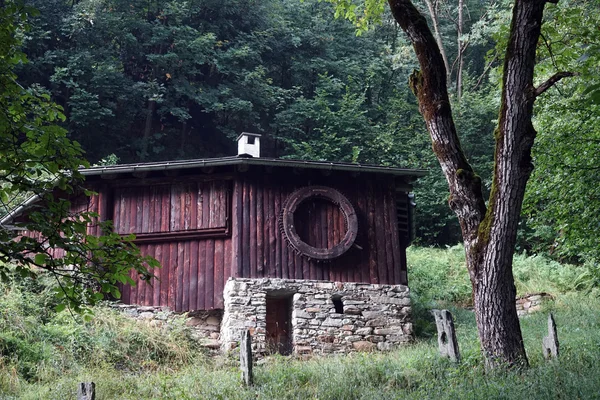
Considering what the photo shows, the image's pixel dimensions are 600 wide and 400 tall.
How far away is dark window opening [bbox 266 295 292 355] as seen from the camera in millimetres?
14844

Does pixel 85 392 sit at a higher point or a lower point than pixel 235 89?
lower

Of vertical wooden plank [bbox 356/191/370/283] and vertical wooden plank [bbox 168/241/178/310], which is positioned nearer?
vertical wooden plank [bbox 168/241/178/310]

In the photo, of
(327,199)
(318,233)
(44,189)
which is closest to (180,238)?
(318,233)

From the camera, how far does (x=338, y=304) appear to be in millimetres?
15266

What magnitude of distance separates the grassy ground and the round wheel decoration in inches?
108

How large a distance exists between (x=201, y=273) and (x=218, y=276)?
0.40 metres

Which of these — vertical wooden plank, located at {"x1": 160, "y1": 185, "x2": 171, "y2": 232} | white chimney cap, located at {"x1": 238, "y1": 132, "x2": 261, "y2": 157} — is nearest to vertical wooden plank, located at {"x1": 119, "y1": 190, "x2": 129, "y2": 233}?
vertical wooden plank, located at {"x1": 160, "y1": 185, "x2": 171, "y2": 232}

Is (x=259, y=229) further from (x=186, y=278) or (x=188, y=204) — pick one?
(x=186, y=278)

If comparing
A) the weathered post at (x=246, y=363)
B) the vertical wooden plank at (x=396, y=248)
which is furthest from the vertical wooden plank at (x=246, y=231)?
the weathered post at (x=246, y=363)

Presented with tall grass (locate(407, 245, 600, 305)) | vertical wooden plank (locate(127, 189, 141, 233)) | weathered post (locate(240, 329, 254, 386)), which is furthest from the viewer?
tall grass (locate(407, 245, 600, 305))

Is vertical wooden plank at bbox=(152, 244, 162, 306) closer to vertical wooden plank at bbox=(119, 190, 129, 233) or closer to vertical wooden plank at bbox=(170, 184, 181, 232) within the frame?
vertical wooden plank at bbox=(170, 184, 181, 232)

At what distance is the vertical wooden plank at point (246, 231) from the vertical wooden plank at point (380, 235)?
309 cm

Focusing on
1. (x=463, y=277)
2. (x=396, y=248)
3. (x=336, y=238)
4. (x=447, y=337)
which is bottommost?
(x=447, y=337)

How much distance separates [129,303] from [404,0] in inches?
377
